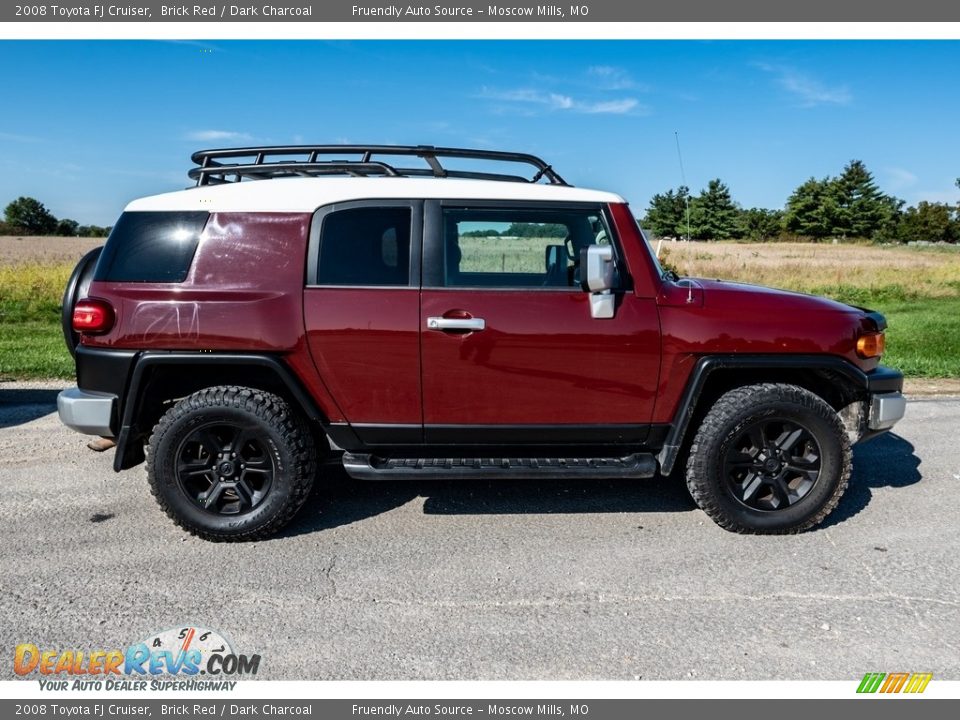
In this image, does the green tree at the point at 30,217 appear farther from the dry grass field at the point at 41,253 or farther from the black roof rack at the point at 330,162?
the black roof rack at the point at 330,162

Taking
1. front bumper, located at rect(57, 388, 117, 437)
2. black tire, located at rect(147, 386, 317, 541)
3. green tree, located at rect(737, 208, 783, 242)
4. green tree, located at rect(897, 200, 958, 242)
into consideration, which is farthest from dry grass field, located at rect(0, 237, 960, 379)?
green tree, located at rect(897, 200, 958, 242)

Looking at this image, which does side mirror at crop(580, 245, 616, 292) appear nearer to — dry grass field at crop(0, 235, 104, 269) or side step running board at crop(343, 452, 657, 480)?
side step running board at crop(343, 452, 657, 480)

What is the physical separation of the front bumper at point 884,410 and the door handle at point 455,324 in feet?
7.66

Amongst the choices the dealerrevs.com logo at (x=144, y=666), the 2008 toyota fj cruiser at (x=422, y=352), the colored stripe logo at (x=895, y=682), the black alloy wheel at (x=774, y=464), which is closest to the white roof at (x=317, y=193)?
the 2008 toyota fj cruiser at (x=422, y=352)

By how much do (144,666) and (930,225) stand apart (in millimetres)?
107441

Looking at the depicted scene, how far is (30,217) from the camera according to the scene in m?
85.1

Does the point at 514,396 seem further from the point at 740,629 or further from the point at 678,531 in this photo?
the point at 740,629

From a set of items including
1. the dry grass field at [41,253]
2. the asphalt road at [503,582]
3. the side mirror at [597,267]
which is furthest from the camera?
the dry grass field at [41,253]

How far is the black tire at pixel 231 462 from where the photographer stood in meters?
3.54

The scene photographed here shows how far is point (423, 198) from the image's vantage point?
3621 millimetres

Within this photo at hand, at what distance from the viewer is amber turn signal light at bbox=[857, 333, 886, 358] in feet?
12.2

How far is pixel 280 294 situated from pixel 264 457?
937 millimetres

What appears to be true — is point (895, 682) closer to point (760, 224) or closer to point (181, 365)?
point (181, 365)

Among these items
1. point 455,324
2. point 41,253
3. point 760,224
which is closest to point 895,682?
point 455,324
